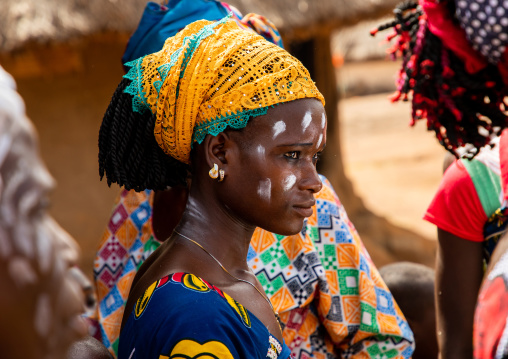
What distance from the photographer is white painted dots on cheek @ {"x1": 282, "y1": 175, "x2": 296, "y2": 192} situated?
78.7 inches

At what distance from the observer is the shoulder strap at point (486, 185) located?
255 cm

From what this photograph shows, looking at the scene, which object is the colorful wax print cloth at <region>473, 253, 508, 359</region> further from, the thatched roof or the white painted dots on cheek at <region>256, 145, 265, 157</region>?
the thatched roof

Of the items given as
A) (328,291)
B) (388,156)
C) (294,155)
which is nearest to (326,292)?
(328,291)

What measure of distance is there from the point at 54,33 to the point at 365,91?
1577cm

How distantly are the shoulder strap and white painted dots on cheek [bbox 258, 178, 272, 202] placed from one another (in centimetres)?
101

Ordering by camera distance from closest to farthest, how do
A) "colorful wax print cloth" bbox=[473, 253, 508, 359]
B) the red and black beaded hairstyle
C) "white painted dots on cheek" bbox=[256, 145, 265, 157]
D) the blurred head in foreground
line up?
the blurred head in foreground, "colorful wax print cloth" bbox=[473, 253, 508, 359], the red and black beaded hairstyle, "white painted dots on cheek" bbox=[256, 145, 265, 157]

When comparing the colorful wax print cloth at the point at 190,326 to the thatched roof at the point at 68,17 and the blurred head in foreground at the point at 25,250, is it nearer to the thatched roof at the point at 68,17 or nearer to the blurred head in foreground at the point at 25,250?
the blurred head in foreground at the point at 25,250

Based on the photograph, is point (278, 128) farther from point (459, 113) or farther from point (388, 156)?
point (388, 156)

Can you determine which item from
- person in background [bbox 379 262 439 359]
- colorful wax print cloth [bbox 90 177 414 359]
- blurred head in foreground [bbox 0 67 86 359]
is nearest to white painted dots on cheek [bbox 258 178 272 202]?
colorful wax print cloth [bbox 90 177 414 359]

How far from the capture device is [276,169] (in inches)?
78.2

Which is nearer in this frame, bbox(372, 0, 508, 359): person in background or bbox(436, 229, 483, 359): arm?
bbox(372, 0, 508, 359): person in background

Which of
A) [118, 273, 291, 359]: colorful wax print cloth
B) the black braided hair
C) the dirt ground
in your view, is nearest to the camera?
[118, 273, 291, 359]: colorful wax print cloth

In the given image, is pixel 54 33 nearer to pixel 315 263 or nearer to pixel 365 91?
pixel 315 263

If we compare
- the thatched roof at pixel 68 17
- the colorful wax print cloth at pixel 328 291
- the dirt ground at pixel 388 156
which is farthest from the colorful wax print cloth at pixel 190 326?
the dirt ground at pixel 388 156
